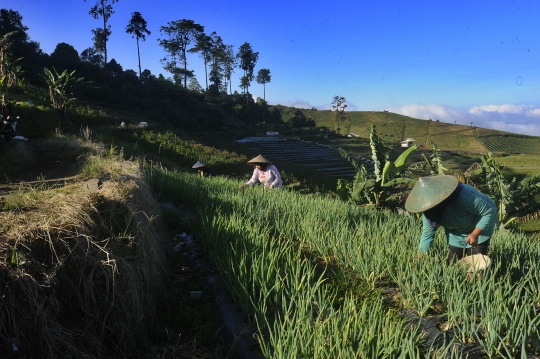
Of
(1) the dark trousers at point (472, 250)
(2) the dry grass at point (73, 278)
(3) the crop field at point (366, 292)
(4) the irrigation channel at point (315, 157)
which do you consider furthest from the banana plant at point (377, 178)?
(4) the irrigation channel at point (315, 157)

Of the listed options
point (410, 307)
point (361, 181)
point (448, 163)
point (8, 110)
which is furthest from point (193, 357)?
point (448, 163)

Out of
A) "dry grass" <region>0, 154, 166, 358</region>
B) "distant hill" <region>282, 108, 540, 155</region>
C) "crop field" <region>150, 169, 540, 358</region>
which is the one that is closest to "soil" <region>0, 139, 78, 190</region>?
"dry grass" <region>0, 154, 166, 358</region>

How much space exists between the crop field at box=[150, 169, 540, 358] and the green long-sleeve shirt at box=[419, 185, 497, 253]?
240mm

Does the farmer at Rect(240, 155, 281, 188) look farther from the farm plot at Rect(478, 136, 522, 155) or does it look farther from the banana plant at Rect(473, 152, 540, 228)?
the farm plot at Rect(478, 136, 522, 155)

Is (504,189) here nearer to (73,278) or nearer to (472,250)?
(472,250)

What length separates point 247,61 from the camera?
51.9m

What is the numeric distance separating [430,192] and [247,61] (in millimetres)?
52436

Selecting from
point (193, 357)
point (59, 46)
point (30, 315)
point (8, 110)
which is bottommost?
point (193, 357)

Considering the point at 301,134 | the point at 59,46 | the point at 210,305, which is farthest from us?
the point at 301,134

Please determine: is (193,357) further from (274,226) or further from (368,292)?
(274,226)

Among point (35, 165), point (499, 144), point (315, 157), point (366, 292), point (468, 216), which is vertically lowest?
point (315, 157)

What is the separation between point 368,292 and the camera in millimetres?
2559

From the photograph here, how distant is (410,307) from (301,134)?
4029 cm

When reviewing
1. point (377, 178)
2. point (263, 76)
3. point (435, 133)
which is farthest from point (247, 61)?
point (377, 178)
